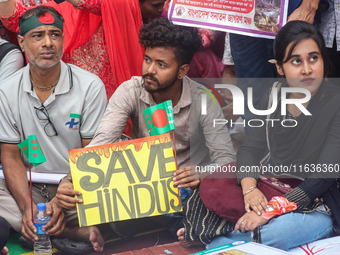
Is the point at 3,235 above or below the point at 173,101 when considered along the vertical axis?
below

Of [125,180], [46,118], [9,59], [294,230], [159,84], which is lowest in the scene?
[294,230]

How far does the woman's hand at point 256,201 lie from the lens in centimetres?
314

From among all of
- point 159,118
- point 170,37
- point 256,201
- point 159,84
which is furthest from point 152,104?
point 256,201

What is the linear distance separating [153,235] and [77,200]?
66 centimetres

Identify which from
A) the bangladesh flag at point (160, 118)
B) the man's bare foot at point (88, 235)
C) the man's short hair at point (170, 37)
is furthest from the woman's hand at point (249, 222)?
the man's short hair at point (170, 37)

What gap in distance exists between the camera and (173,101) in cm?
384

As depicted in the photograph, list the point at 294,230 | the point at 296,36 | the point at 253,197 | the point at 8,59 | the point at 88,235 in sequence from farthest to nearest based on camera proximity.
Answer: the point at 8,59, the point at 88,235, the point at 296,36, the point at 253,197, the point at 294,230

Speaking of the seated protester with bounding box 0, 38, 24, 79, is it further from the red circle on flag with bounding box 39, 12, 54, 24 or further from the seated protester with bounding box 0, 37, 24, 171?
the red circle on flag with bounding box 39, 12, 54, 24

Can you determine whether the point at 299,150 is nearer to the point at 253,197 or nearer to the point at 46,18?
the point at 253,197

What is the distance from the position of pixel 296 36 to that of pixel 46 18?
167 cm

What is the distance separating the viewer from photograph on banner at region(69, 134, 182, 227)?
3383 mm

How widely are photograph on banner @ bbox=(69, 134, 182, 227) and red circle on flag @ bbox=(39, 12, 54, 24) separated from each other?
0.99 m

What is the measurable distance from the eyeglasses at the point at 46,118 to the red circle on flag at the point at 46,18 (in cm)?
57

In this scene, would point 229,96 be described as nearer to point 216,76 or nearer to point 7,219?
point 216,76
